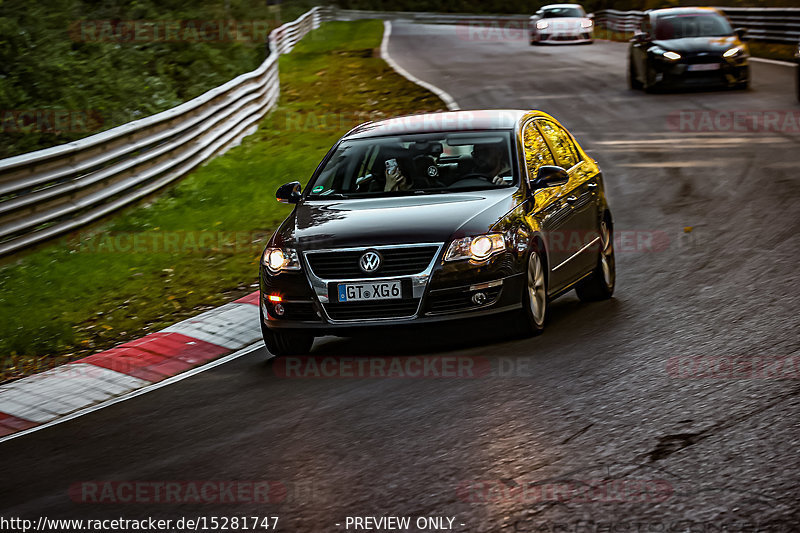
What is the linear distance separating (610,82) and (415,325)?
2194 centimetres

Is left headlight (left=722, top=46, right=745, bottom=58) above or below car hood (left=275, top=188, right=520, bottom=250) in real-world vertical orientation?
below

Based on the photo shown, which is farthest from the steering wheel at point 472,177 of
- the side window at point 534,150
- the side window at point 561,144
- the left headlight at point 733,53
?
the left headlight at point 733,53

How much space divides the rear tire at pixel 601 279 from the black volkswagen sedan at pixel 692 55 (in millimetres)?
15859

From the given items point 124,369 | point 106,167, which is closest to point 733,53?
point 106,167

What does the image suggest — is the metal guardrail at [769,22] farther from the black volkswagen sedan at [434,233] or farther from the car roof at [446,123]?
the black volkswagen sedan at [434,233]

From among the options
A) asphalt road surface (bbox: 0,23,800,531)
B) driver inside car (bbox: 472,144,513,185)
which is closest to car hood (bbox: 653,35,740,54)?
asphalt road surface (bbox: 0,23,800,531)

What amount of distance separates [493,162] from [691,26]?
18422mm

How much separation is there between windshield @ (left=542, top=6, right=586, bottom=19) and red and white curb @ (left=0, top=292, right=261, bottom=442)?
36162 millimetres

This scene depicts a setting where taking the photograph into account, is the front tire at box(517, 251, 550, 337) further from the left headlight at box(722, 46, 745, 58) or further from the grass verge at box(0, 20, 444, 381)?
the left headlight at box(722, 46, 745, 58)

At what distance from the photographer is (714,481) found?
17.1 feet

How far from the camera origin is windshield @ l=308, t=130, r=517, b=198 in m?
9.33

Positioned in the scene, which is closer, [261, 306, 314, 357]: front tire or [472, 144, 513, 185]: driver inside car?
[261, 306, 314, 357]: front tire

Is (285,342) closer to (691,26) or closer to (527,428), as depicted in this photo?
(527,428)

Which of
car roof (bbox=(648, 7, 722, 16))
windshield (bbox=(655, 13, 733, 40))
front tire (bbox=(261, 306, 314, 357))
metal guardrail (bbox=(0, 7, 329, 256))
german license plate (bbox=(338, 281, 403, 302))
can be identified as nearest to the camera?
german license plate (bbox=(338, 281, 403, 302))
